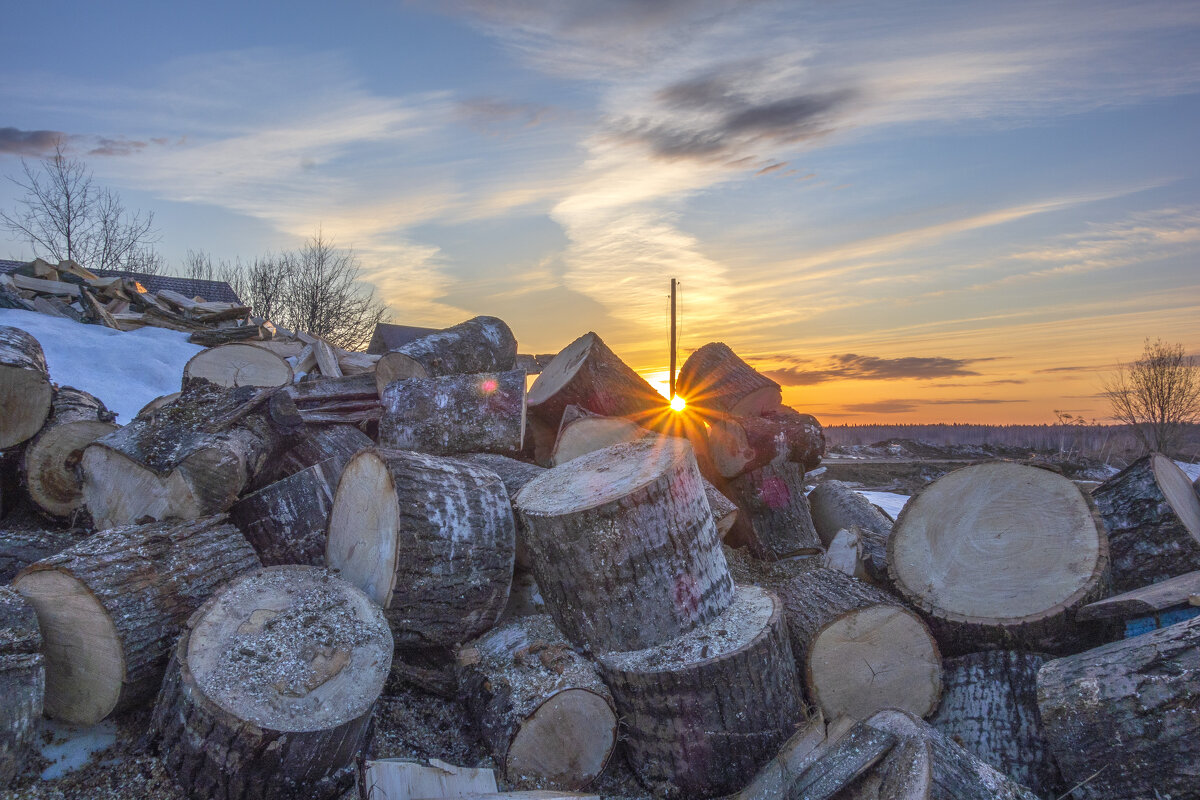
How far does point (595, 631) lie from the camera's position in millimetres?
3229

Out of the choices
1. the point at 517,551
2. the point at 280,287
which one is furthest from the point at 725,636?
the point at 280,287

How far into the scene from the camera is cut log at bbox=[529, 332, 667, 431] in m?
5.64

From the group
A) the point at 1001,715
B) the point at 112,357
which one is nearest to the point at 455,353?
the point at 1001,715

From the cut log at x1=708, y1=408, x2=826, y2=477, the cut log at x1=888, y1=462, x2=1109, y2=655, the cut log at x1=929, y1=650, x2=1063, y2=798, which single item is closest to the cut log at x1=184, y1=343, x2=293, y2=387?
the cut log at x1=708, y1=408, x2=826, y2=477

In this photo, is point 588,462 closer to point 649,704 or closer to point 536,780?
point 649,704

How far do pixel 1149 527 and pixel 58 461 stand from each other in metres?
6.83

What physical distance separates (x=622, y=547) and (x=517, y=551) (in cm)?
113

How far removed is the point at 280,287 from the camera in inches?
1060

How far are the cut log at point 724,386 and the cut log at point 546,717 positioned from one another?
3.53m

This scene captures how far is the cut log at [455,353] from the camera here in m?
6.70

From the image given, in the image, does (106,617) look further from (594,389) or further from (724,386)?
(724,386)

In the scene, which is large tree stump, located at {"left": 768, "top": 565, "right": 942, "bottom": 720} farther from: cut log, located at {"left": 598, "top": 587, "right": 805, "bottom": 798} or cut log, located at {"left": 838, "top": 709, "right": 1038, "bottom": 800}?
cut log, located at {"left": 838, "top": 709, "right": 1038, "bottom": 800}

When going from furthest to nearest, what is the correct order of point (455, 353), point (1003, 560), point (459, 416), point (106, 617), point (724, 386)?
1. point (455, 353)
2. point (724, 386)
3. point (459, 416)
4. point (1003, 560)
5. point (106, 617)

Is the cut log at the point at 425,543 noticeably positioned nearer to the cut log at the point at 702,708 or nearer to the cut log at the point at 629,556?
the cut log at the point at 629,556
